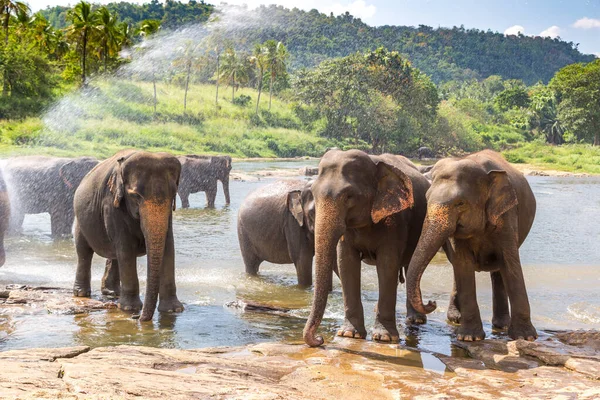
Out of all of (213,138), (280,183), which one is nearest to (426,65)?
(213,138)

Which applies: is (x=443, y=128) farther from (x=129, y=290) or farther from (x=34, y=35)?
(x=129, y=290)

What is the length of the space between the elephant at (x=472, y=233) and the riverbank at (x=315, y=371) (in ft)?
1.17

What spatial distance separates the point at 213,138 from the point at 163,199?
49.8 metres

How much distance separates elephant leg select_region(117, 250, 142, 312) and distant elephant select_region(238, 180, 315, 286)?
2.01 metres

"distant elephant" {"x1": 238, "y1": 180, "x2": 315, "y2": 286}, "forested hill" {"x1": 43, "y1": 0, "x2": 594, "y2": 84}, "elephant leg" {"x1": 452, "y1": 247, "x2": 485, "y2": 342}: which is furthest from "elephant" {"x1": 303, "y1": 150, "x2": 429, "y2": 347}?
"forested hill" {"x1": 43, "y1": 0, "x2": 594, "y2": 84}

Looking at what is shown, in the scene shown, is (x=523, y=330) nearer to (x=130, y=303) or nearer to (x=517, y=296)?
(x=517, y=296)

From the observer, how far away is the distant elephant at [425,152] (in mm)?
67125

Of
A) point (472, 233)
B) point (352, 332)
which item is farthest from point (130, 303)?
point (472, 233)

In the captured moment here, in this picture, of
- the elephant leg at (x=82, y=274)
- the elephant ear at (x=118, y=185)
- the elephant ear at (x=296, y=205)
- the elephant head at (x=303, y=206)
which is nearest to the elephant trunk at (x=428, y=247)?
the elephant head at (x=303, y=206)

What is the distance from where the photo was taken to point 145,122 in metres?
57.4

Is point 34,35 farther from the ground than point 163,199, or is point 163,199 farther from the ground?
point 34,35

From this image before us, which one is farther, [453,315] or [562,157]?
[562,157]

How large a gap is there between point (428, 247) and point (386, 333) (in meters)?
1.04

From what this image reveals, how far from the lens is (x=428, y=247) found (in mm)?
6500
